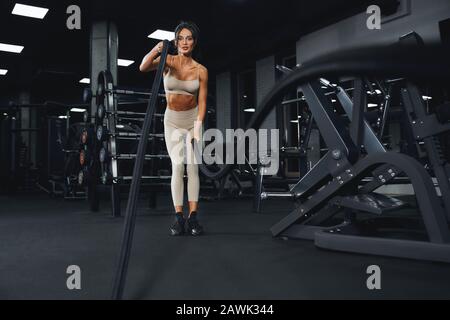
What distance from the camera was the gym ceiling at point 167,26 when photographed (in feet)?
20.2

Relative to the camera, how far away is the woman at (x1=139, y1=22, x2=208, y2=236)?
2.13m

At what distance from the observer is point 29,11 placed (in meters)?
6.50

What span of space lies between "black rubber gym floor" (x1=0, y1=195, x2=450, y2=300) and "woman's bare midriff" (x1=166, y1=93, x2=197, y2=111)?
0.74m

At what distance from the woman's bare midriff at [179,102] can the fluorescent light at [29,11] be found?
5.49m

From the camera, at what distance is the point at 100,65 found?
5.76 meters

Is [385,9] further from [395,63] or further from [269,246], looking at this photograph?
[395,63]

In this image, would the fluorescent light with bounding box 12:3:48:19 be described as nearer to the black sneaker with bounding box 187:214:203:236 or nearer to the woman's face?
the woman's face

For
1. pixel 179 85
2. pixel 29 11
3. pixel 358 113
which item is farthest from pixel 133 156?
pixel 29 11

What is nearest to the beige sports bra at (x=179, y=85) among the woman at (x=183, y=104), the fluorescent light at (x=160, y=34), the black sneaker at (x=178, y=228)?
the woman at (x=183, y=104)

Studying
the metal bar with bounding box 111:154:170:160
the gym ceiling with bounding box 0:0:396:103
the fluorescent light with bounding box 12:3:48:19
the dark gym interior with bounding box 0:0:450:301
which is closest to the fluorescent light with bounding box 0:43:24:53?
the gym ceiling with bounding box 0:0:396:103

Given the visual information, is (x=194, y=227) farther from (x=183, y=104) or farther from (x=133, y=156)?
(x=133, y=156)

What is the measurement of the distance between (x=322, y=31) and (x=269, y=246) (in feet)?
19.4

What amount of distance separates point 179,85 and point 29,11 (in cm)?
577

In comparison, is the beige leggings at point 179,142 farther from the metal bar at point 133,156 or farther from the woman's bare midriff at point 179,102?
the metal bar at point 133,156
